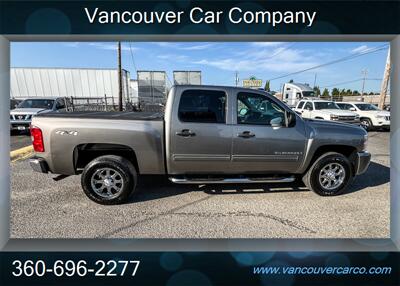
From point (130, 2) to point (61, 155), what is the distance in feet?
8.35

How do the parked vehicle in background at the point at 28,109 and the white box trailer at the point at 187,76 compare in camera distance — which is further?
the white box trailer at the point at 187,76

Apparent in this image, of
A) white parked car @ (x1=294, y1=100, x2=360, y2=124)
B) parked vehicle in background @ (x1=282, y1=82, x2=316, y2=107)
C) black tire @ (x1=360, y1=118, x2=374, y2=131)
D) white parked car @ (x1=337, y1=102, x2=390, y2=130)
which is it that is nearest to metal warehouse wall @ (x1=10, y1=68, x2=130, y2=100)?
parked vehicle in background @ (x1=282, y1=82, x2=316, y2=107)

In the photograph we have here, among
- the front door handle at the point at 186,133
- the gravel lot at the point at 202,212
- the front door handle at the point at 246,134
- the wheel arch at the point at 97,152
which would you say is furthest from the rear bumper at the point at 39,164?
the front door handle at the point at 246,134

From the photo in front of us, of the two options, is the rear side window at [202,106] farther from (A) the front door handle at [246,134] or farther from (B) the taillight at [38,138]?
(B) the taillight at [38,138]

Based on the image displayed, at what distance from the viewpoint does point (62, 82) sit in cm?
2642

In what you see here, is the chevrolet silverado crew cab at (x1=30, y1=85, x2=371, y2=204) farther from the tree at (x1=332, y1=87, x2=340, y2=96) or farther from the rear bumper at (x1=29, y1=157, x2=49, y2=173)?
the tree at (x1=332, y1=87, x2=340, y2=96)

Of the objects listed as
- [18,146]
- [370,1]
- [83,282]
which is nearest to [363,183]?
[370,1]

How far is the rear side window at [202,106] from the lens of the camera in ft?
13.4

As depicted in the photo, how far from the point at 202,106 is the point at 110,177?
1.83 m

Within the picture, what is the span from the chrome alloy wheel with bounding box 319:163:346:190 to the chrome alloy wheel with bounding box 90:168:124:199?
3.37 m

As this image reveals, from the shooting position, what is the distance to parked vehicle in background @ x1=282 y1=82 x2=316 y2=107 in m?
25.2

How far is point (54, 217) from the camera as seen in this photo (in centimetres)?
363

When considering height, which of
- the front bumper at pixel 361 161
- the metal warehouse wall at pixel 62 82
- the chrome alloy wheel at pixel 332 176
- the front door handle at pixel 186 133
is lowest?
the chrome alloy wheel at pixel 332 176

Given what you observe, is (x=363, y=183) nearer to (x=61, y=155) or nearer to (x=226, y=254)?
(x=226, y=254)
